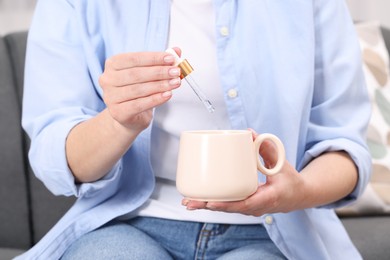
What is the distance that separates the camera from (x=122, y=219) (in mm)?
1058

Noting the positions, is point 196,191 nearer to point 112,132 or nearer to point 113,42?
point 112,132

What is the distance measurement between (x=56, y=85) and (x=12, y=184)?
1.61ft

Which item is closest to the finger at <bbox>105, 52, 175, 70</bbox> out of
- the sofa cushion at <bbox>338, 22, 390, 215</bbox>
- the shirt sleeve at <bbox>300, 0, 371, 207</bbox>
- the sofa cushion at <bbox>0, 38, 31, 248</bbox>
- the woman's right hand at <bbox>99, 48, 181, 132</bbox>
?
the woman's right hand at <bbox>99, 48, 181, 132</bbox>

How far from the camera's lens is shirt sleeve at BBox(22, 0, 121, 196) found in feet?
3.34

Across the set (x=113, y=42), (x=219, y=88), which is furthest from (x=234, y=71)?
(x=113, y=42)

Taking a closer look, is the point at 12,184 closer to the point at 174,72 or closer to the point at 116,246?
the point at 116,246

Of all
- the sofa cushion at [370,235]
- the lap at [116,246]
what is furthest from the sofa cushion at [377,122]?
the lap at [116,246]

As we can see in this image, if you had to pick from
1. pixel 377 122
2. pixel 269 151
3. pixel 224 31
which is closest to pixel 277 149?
pixel 269 151

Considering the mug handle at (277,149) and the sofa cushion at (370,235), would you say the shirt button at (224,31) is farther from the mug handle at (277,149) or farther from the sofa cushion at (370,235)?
the sofa cushion at (370,235)

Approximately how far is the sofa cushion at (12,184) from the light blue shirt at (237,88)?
16.2 inches

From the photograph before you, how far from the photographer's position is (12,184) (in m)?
1.48

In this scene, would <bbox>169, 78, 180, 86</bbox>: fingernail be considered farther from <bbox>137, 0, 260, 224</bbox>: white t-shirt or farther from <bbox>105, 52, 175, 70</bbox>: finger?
<bbox>137, 0, 260, 224</bbox>: white t-shirt

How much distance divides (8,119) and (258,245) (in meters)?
0.73

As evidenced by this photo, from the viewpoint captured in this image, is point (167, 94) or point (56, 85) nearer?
point (167, 94)
